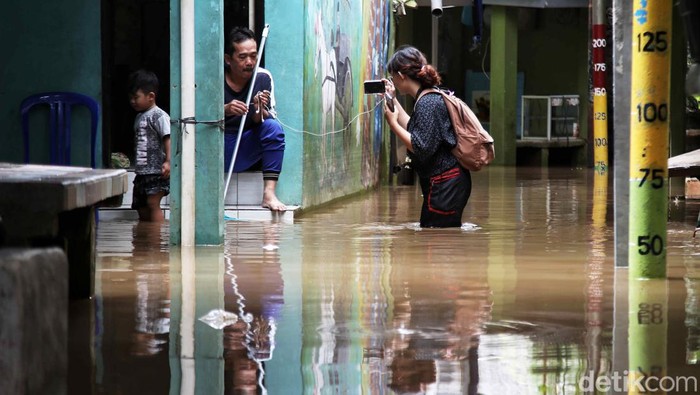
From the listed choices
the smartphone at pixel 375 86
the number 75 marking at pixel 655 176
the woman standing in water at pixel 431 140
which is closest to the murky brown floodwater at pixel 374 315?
the woman standing in water at pixel 431 140

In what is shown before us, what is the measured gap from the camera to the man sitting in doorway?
11.3m

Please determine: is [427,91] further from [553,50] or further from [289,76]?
[553,50]

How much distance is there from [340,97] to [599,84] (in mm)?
5146

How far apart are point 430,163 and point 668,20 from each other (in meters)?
3.86

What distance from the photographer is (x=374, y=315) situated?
18.3 ft

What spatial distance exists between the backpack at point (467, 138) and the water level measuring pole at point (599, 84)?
8590 millimetres

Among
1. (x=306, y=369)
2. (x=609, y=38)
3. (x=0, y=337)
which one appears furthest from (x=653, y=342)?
(x=609, y=38)

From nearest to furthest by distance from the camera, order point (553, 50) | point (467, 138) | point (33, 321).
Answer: point (33, 321)
point (467, 138)
point (553, 50)

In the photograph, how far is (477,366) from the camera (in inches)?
173

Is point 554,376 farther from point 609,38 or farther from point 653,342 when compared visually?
point 609,38

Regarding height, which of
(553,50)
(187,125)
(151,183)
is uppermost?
(553,50)

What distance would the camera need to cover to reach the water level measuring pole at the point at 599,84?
18.2 m

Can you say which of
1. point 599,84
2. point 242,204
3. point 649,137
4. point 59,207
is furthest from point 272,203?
point 599,84

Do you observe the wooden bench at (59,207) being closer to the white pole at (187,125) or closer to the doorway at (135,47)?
Result: the white pole at (187,125)
